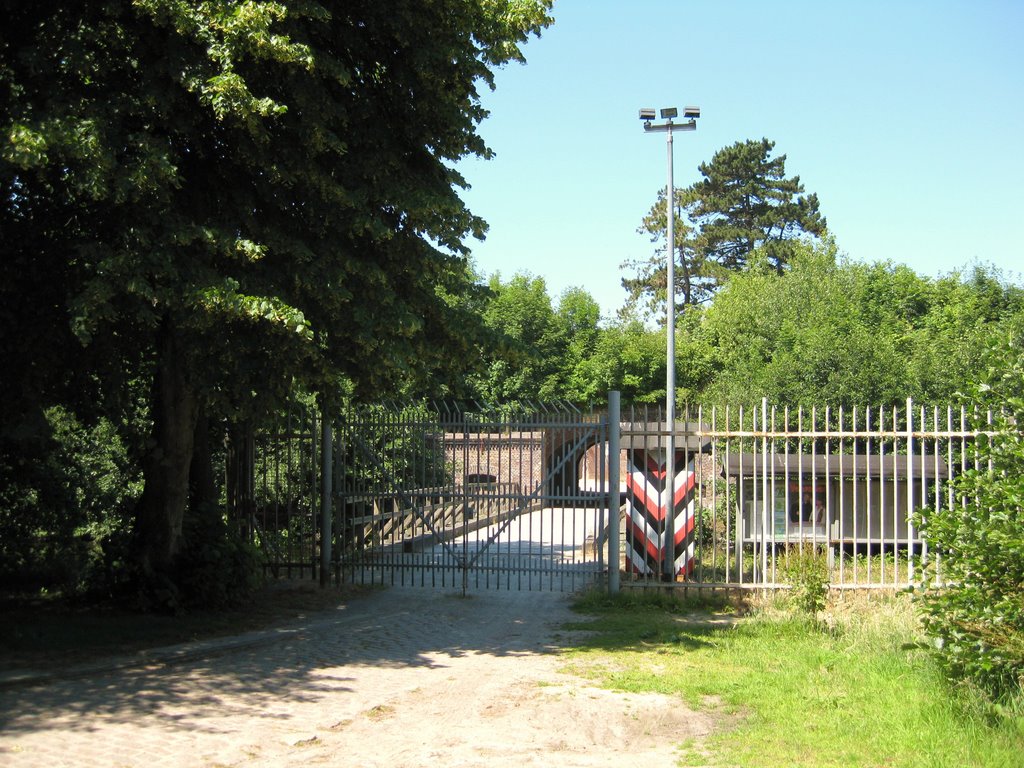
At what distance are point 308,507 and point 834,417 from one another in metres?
13.1

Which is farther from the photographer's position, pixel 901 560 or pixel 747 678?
pixel 901 560

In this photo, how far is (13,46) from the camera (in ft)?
32.1

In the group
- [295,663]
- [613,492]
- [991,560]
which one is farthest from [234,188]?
[991,560]

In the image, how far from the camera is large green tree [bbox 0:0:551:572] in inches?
348

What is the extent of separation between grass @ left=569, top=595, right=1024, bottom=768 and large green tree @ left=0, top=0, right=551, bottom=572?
4.09m

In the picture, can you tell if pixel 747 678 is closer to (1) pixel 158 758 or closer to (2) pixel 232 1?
(1) pixel 158 758

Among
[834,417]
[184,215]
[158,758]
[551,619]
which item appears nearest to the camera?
[158,758]

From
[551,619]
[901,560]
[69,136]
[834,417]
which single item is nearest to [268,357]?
[69,136]

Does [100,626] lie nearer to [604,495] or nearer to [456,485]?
[456,485]

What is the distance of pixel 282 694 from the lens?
8102mm

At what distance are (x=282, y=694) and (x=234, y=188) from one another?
17.6 ft

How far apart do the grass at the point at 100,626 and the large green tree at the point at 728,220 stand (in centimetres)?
4834

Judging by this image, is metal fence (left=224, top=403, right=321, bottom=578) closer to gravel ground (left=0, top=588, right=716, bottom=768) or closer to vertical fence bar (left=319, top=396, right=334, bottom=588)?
vertical fence bar (left=319, top=396, right=334, bottom=588)

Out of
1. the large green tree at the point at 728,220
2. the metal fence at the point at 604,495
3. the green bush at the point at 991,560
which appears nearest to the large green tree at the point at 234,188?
the metal fence at the point at 604,495
